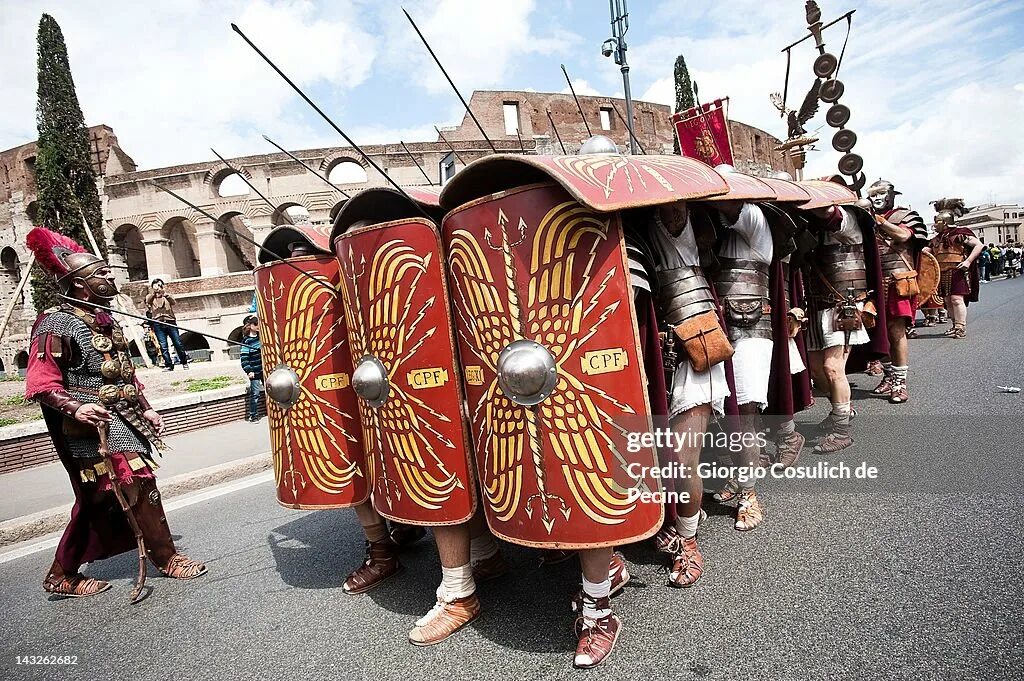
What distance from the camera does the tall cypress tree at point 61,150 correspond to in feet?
62.4

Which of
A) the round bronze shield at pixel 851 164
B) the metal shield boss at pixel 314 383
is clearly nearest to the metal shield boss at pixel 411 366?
the metal shield boss at pixel 314 383

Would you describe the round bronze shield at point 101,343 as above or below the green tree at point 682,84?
below

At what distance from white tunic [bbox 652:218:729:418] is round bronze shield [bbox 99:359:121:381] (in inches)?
110

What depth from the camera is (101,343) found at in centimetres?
291

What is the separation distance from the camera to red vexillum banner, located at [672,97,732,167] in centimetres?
385

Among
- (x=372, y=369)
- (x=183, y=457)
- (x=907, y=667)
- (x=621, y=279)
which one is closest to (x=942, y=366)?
(x=907, y=667)

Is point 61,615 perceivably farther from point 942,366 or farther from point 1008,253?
point 1008,253

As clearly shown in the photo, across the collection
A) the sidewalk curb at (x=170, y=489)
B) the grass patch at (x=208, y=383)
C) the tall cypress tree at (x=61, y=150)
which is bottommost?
the sidewalk curb at (x=170, y=489)

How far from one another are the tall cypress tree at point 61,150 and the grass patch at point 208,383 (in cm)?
1384

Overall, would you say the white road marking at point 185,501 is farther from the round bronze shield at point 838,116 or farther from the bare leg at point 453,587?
the round bronze shield at point 838,116

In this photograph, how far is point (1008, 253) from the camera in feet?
72.2

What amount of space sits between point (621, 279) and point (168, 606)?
2.64 m

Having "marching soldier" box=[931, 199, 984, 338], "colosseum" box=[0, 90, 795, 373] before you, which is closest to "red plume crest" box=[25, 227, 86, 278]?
"marching soldier" box=[931, 199, 984, 338]

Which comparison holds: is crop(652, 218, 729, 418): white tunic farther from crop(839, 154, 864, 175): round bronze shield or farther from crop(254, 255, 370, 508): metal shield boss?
crop(839, 154, 864, 175): round bronze shield
